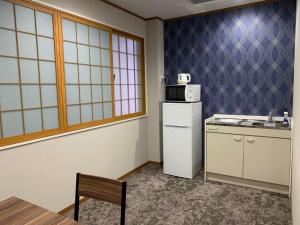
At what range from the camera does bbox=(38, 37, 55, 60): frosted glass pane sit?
7.57ft

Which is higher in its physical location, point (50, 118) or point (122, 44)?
point (122, 44)

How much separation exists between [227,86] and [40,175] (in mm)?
2885

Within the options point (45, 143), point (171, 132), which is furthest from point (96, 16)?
point (171, 132)

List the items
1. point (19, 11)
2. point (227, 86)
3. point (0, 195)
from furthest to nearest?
point (227, 86) → point (19, 11) → point (0, 195)

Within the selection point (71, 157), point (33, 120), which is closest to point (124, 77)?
point (71, 157)

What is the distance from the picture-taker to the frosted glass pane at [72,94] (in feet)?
8.62

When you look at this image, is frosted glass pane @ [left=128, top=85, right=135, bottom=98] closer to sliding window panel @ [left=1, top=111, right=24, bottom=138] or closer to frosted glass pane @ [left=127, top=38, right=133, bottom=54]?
frosted glass pane @ [left=127, top=38, right=133, bottom=54]

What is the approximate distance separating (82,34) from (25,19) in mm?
713

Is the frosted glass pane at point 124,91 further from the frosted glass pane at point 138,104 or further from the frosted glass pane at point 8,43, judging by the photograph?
the frosted glass pane at point 8,43

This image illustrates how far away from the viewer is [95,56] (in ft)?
9.81

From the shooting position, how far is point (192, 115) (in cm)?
335

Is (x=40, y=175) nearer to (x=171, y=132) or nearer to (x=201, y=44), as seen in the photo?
(x=171, y=132)

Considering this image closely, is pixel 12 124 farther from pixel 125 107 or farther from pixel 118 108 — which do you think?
pixel 125 107

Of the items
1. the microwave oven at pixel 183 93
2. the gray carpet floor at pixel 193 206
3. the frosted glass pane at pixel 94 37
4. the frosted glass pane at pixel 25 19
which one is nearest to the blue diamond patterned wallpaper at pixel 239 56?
the microwave oven at pixel 183 93
